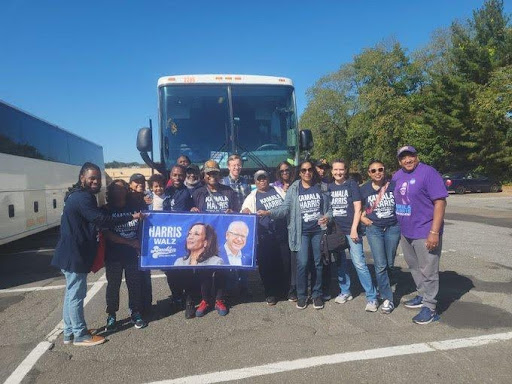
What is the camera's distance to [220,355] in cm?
384

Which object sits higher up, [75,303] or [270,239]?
[270,239]

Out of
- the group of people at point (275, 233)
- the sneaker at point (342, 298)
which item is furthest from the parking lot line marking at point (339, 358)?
the sneaker at point (342, 298)

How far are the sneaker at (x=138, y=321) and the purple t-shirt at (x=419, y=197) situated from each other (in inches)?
125

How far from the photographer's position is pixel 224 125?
7.65 metres

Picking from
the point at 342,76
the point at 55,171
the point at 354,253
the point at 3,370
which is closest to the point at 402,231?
the point at 354,253

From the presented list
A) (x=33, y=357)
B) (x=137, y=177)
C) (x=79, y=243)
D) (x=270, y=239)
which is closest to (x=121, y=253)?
(x=79, y=243)

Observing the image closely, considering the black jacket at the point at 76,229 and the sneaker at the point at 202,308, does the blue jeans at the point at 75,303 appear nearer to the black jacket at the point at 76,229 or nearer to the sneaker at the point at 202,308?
the black jacket at the point at 76,229

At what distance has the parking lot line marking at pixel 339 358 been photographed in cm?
341

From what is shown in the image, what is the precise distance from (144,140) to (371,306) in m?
4.87

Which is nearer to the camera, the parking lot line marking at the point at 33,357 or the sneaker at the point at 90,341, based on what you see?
the parking lot line marking at the point at 33,357

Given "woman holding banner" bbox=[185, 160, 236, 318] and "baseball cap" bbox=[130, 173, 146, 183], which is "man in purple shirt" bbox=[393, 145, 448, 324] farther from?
"baseball cap" bbox=[130, 173, 146, 183]

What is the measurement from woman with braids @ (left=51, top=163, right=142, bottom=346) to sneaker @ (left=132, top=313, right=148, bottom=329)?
447 millimetres

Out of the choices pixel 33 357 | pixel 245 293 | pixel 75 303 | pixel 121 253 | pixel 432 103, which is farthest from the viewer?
pixel 432 103

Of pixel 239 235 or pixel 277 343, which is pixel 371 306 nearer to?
pixel 277 343
